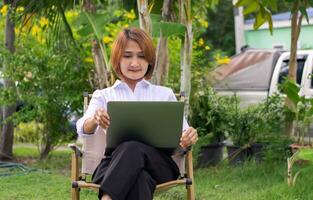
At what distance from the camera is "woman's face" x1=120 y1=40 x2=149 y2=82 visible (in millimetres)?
3596

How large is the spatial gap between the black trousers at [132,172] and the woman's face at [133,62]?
0.47m

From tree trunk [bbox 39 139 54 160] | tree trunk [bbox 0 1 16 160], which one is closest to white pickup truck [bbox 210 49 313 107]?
tree trunk [bbox 39 139 54 160]

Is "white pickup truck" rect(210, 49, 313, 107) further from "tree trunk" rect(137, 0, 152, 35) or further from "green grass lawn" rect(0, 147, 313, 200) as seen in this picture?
"tree trunk" rect(137, 0, 152, 35)

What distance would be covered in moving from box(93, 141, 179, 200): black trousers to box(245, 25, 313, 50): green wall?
472 inches

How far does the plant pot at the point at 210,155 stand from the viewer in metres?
6.71

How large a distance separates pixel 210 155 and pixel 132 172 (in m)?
3.67

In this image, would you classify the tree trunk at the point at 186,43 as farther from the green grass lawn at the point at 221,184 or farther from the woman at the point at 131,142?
the woman at the point at 131,142

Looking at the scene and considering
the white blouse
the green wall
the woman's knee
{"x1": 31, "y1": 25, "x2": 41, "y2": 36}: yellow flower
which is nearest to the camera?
the woman's knee

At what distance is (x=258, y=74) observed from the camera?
10.2m

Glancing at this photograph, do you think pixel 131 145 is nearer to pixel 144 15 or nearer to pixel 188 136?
pixel 188 136

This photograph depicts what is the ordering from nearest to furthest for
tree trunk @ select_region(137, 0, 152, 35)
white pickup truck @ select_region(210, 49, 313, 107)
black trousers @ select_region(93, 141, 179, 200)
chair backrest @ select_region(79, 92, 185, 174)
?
1. black trousers @ select_region(93, 141, 179, 200)
2. chair backrest @ select_region(79, 92, 185, 174)
3. tree trunk @ select_region(137, 0, 152, 35)
4. white pickup truck @ select_region(210, 49, 313, 107)

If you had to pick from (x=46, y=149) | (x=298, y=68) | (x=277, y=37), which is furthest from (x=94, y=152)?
(x=277, y=37)

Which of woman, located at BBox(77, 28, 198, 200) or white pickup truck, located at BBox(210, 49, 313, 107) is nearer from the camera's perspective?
woman, located at BBox(77, 28, 198, 200)

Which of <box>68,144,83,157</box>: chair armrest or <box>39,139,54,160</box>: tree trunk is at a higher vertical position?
<box>68,144,83,157</box>: chair armrest
